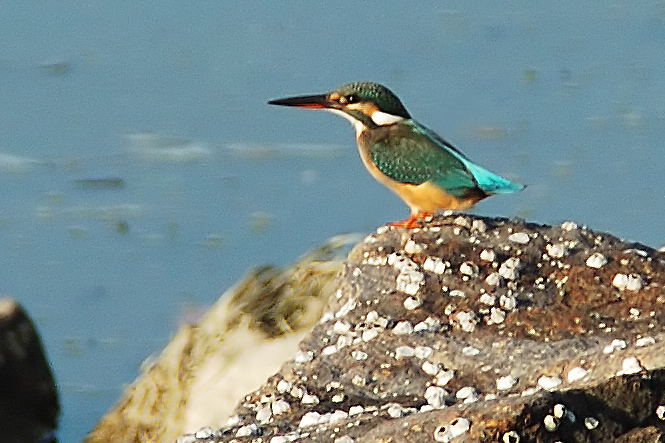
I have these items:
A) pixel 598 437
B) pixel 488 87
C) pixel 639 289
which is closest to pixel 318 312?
pixel 639 289

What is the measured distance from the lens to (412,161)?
516cm

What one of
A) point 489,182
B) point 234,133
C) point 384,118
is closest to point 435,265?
point 489,182

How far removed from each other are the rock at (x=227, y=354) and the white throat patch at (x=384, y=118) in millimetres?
517

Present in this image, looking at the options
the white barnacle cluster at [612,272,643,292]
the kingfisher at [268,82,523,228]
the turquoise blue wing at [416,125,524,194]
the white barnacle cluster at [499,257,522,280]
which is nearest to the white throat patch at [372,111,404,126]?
the kingfisher at [268,82,523,228]

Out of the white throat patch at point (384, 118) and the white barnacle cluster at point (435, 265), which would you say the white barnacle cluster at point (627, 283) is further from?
the white throat patch at point (384, 118)

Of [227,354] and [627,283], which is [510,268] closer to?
[627,283]

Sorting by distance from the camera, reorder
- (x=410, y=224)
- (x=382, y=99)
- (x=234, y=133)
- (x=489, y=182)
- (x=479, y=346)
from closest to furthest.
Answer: (x=479, y=346)
(x=410, y=224)
(x=489, y=182)
(x=382, y=99)
(x=234, y=133)

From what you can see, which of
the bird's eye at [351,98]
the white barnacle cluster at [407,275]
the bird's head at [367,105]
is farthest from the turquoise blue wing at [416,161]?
the white barnacle cluster at [407,275]

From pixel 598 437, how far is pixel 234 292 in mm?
2843

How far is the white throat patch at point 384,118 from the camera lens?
5.45 metres

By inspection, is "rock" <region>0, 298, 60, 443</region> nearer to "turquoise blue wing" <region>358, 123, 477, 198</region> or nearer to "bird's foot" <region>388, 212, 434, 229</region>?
"turquoise blue wing" <region>358, 123, 477, 198</region>

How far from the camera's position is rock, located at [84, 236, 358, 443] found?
497 centimetres

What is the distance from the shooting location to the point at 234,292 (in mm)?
5527

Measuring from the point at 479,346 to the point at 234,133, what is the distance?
205 inches
